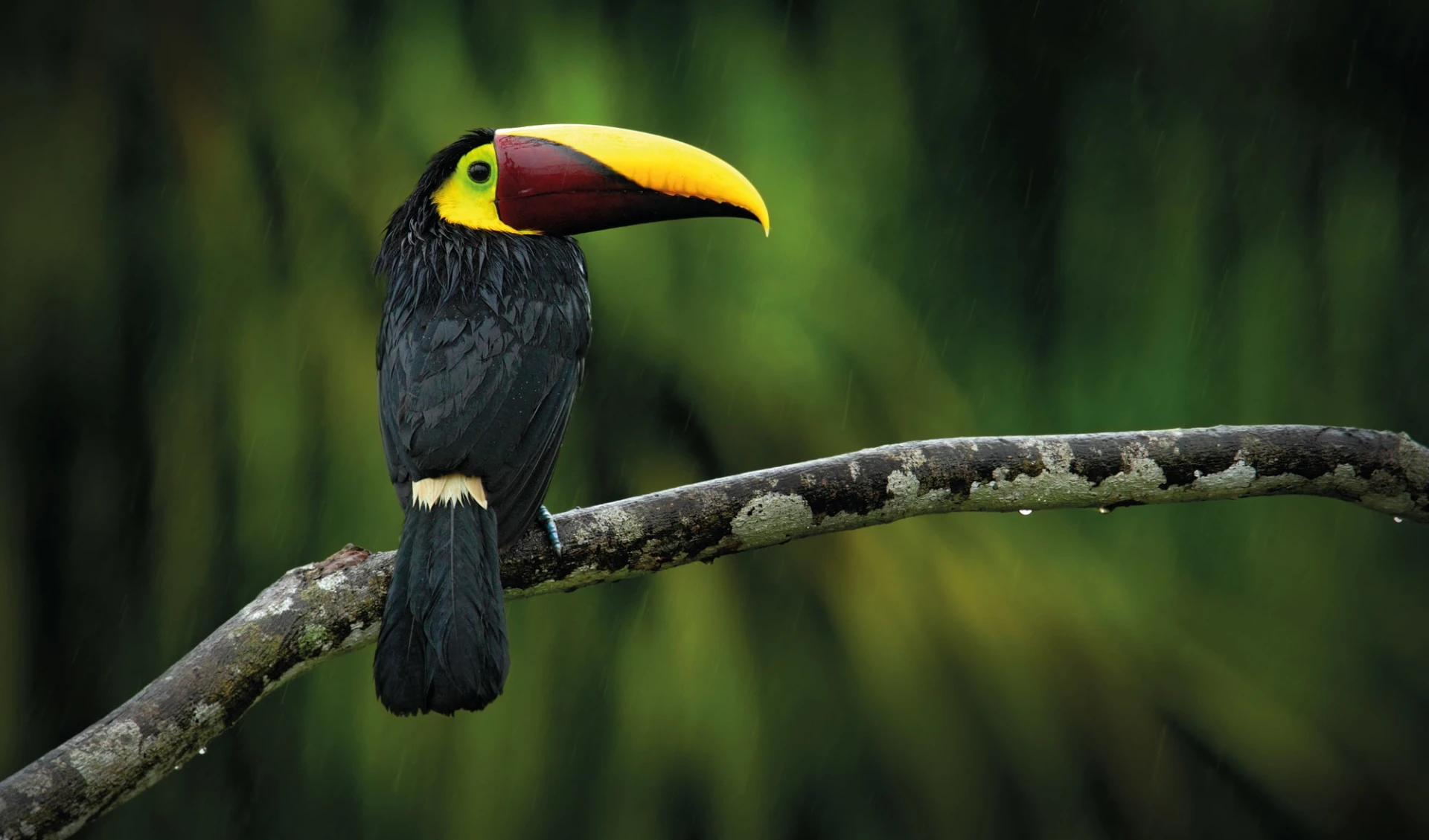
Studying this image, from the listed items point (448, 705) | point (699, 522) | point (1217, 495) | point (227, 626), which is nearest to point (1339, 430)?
point (1217, 495)

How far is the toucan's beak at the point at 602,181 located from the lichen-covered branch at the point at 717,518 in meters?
0.70

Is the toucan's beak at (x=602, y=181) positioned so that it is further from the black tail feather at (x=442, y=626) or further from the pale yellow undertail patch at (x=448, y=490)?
the black tail feather at (x=442, y=626)

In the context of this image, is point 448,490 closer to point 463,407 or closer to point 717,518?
point 463,407

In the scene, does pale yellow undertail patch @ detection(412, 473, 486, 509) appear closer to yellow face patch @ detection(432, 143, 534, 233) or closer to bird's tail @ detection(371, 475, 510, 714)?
bird's tail @ detection(371, 475, 510, 714)

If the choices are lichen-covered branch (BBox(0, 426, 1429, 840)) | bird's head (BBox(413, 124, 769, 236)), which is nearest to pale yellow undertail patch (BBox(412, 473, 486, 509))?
lichen-covered branch (BBox(0, 426, 1429, 840))

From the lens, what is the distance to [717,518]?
200 cm

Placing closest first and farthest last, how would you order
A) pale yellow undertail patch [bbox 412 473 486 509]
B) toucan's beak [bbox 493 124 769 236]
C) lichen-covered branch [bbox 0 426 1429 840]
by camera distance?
lichen-covered branch [bbox 0 426 1429 840]
pale yellow undertail patch [bbox 412 473 486 509]
toucan's beak [bbox 493 124 769 236]

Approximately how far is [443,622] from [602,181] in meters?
1.10

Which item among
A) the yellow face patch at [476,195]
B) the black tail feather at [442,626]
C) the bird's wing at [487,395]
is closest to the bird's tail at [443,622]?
the black tail feather at [442,626]

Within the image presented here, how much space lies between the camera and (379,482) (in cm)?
374

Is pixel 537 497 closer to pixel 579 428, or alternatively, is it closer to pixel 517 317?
pixel 517 317

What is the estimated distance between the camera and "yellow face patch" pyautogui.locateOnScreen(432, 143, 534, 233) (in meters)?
2.53

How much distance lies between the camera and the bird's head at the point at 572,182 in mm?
2518

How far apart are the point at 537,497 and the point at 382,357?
510 mm
